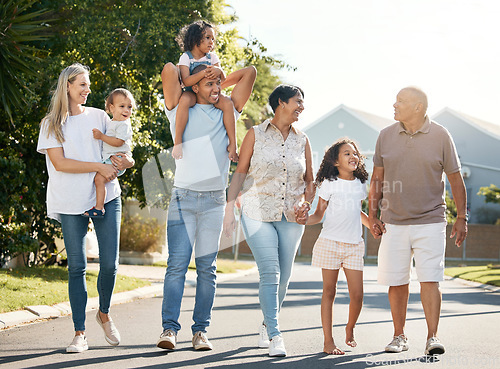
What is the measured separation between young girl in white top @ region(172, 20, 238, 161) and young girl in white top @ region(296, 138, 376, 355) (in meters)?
0.90

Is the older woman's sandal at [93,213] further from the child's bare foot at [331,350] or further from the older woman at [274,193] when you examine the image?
the child's bare foot at [331,350]

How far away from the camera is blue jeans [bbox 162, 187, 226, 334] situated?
557 cm

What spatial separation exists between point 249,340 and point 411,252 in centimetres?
181

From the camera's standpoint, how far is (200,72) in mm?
5590

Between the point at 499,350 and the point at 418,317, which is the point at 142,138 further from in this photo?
the point at 499,350

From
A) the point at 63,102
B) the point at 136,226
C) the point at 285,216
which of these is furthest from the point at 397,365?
the point at 136,226

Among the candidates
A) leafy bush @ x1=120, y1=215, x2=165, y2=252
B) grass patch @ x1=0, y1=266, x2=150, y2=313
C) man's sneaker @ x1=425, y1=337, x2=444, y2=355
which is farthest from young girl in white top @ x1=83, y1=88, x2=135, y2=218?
leafy bush @ x1=120, y1=215, x2=165, y2=252

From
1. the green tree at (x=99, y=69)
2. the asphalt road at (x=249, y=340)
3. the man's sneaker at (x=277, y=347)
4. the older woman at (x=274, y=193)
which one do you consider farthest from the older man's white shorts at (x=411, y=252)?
the green tree at (x=99, y=69)

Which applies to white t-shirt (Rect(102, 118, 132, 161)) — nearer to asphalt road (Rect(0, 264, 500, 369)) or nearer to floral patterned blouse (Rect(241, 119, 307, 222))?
floral patterned blouse (Rect(241, 119, 307, 222))

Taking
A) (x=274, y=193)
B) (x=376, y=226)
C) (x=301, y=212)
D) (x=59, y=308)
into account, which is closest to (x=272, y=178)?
(x=274, y=193)

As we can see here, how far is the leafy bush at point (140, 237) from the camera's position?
21.8 m

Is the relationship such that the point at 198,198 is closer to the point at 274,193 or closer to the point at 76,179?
the point at 274,193

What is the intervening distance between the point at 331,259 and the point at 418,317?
12.6 feet

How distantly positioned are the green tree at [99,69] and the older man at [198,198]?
24.1 ft
